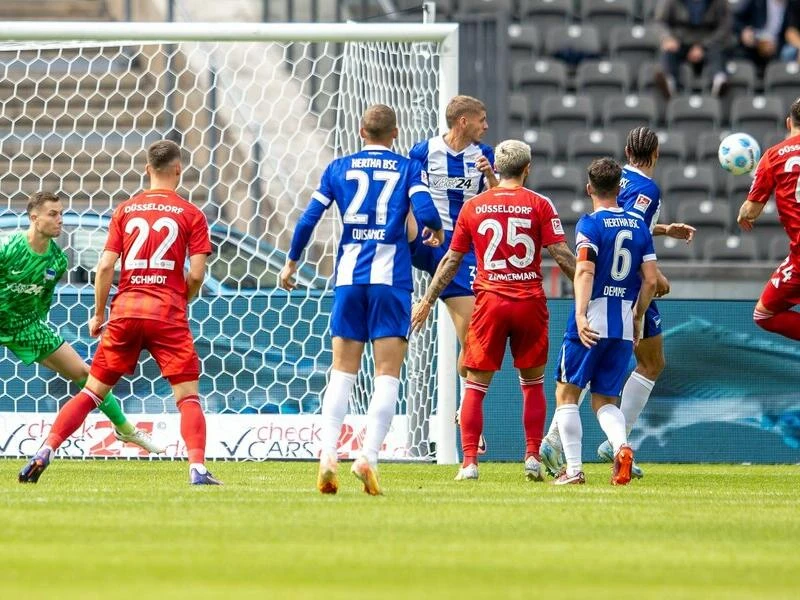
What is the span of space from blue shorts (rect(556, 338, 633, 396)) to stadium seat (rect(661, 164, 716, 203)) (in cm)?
872

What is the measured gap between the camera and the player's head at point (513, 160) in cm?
838

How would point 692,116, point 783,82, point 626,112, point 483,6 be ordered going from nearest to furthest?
point 626,112 < point 692,116 < point 783,82 < point 483,6

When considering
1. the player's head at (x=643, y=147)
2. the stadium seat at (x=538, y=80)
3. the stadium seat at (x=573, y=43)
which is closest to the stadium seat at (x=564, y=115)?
the stadium seat at (x=538, y=80)

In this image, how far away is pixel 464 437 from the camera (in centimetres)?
873

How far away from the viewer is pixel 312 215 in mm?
7578

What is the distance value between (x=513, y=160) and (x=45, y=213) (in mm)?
3160

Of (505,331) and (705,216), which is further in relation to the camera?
(705,216)

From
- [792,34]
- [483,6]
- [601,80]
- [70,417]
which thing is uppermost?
[483,6]

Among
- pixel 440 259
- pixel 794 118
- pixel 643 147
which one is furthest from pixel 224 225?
pixel 794 118

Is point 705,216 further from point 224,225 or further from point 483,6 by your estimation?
point 224,225

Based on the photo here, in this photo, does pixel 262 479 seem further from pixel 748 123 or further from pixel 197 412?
pixel 748 123

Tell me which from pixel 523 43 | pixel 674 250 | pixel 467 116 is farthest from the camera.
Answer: pixel 523 43

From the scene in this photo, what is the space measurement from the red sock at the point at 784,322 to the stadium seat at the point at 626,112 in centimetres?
825

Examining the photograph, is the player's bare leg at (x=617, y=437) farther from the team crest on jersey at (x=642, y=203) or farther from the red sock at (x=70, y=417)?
the red sock at (x=70, y=417)
